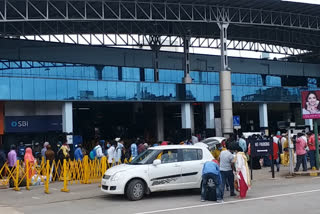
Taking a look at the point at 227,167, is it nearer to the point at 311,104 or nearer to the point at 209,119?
the point at 311,104

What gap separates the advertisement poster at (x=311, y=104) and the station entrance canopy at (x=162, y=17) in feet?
54.0

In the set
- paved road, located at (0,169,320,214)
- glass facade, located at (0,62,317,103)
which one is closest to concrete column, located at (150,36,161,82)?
glass facade, located at (0,62,317,103)

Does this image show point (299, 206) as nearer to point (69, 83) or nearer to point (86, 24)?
point (69, 83)

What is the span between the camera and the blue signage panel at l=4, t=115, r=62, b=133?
101ft

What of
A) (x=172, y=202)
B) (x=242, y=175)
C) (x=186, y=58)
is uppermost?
(x=186, y=58)

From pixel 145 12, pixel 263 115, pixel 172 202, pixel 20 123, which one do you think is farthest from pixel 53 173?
pixel 263 115

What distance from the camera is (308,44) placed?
47.8 metres

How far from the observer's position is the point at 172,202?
12.0m

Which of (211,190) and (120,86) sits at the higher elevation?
(120,86)

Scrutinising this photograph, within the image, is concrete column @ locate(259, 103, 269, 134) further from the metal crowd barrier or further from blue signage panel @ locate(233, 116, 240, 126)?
the metal crowd barrier

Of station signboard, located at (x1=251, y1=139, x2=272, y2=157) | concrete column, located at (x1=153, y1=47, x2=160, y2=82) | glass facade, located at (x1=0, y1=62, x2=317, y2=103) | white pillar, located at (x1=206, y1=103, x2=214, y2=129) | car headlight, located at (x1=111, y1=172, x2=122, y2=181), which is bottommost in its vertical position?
car headlight, located at (x1=111, y1=172, x2=122, y2=181)

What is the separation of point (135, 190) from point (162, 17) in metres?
24.4

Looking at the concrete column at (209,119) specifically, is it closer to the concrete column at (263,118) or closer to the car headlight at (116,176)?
the concrete column at (263,118)

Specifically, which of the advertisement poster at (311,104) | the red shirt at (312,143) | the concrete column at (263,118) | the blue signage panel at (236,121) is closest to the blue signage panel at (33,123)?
the blue signage panel at (236,121)
